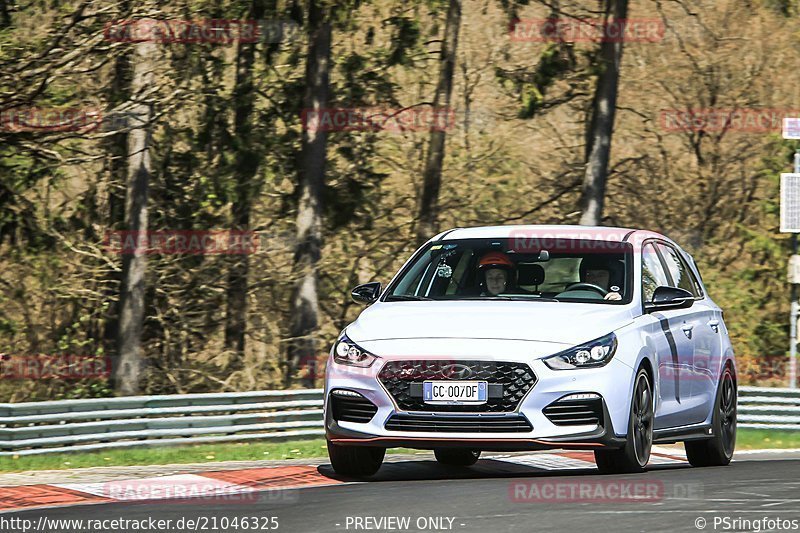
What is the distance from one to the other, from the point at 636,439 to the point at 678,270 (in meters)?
2.67

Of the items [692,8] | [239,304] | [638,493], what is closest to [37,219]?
[239,304]

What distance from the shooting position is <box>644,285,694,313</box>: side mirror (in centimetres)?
1086

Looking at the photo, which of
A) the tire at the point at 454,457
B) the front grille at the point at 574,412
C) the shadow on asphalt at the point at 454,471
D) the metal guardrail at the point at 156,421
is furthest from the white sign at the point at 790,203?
the front grille at the point at 574,412

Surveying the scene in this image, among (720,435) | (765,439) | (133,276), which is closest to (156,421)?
(720,435)

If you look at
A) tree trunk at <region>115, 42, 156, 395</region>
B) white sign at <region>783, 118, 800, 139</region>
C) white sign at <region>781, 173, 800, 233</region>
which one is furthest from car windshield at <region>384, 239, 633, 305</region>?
tree trunk at <region>115, 42, 156, 395</region>

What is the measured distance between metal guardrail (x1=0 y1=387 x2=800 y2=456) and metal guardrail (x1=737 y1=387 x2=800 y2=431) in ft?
20.3

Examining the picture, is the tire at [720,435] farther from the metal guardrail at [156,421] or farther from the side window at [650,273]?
the metal guardrail at [156,421]

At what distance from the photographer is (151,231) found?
26.6 meters

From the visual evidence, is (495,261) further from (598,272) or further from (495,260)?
(598,272)

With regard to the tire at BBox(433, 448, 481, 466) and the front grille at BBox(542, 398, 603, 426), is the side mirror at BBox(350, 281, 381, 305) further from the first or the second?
the front grille at BBox(542, 398, 603, 426)

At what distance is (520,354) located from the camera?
381 inches

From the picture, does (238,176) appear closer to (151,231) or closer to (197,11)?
(151,231)

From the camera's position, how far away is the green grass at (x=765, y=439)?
18812 millimetres

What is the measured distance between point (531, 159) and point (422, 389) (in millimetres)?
26751
